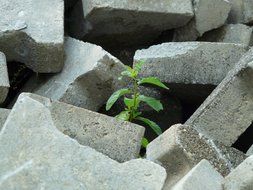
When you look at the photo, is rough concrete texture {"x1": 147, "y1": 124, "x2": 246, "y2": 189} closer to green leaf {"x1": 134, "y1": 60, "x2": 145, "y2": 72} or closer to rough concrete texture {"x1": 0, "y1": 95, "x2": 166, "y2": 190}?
rough concrete texture {"x1": 0, "y1": 95, "x2": 166, "y2": 190}

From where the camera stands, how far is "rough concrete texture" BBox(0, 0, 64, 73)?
8.87 ft

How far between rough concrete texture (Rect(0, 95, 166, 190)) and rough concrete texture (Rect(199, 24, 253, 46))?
165 centimetres

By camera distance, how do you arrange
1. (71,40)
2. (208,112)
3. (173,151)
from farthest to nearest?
(71,40) < (208,112) < (173,151)

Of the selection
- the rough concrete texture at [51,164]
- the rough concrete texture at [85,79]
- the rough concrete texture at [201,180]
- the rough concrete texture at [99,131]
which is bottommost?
the rough concrete texture at [85,79]

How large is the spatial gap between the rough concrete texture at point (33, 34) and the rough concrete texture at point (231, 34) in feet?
3.18

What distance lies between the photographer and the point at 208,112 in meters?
2.55

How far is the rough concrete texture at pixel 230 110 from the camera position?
2.54 m

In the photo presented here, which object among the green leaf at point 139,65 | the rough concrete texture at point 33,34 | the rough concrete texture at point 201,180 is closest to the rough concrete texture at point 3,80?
the rough concrete texture at point 33,34

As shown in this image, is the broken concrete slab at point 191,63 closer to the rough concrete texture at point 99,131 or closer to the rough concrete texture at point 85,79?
the rough concrete texture at point 85,79

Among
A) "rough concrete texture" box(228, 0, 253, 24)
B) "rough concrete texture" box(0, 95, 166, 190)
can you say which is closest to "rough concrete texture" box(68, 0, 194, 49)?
"rough concrete texture" box(228, 0, 253, 24)

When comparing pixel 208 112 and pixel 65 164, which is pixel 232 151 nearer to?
pixel 208 112

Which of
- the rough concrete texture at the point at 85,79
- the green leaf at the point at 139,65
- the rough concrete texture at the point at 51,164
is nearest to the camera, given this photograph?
the rough concrete texture at the point at 51,164

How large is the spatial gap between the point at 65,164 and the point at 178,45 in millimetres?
1283

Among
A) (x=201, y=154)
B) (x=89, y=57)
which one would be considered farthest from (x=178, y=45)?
(x=201, y=154)
